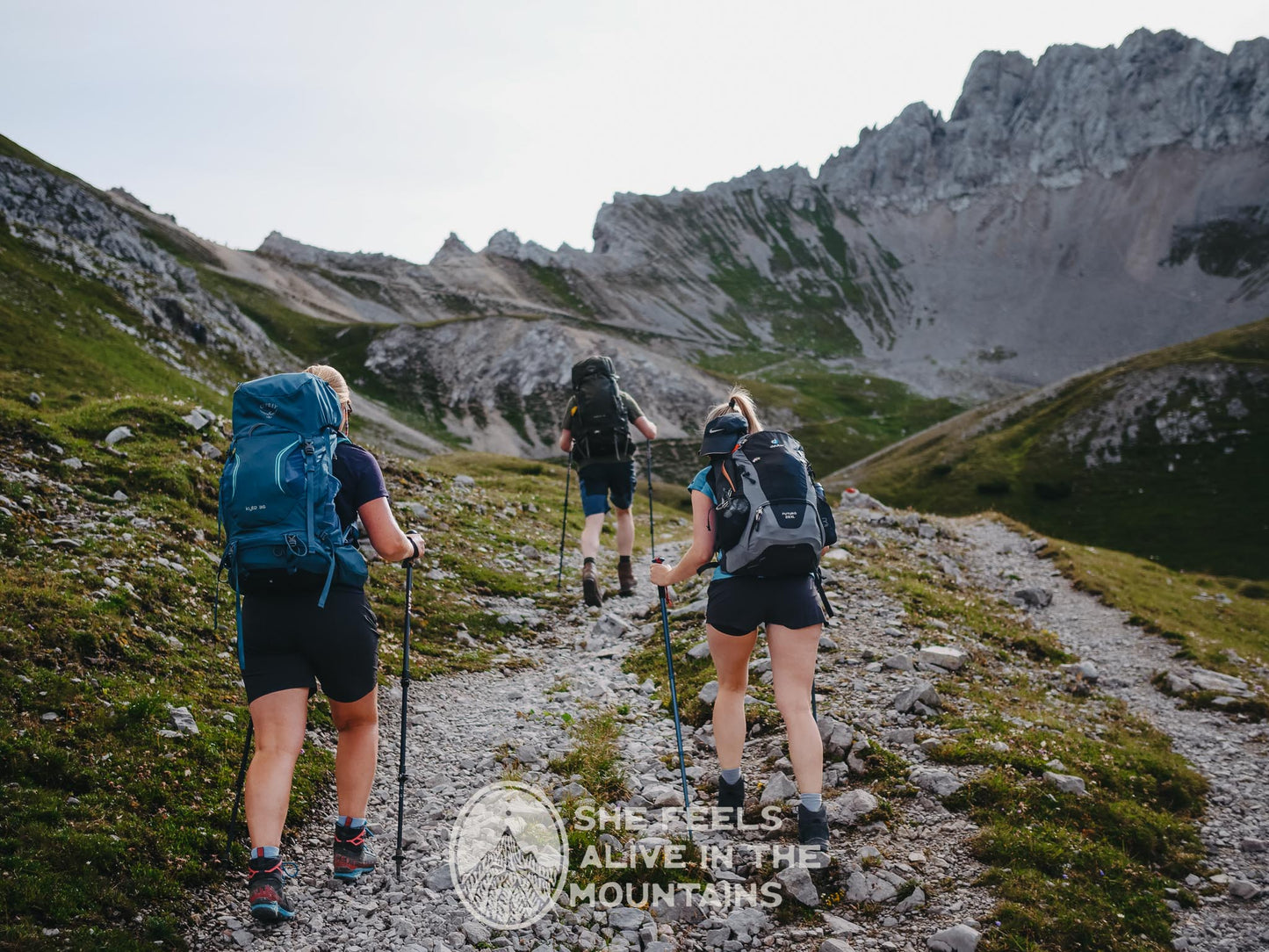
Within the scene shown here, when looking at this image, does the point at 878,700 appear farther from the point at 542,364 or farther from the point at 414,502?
the point at 542,364

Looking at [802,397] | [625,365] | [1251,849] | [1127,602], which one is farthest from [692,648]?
[802,397]

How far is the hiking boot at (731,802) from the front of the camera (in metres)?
7.36

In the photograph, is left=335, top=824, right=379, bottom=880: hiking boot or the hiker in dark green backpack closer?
left=335, top=824, right=379, bottom=880: hiking boot

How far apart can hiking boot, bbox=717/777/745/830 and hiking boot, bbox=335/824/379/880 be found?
3352 millimetres

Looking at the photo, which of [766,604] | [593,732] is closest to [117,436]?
[593,732]

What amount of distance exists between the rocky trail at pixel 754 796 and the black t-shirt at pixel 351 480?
3222 millimetres

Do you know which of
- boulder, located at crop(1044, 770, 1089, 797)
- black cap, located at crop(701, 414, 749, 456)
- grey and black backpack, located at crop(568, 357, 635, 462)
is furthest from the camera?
grey and black backpack, located at crop(568, 357, 635, 462)

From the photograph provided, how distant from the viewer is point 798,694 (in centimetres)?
680

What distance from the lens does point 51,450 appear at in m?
13.6

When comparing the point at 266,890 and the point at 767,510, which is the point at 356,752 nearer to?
the point at 266,890

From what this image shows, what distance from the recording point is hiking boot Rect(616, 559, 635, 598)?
1655 centimetres

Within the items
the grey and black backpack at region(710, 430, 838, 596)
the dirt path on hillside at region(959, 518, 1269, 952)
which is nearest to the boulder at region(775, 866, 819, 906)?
the grey and black backpack at region(710, 430, 838, 596)

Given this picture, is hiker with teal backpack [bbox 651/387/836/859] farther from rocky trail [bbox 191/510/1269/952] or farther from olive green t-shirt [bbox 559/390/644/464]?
olive green t-shirt [bbox 559/390/644/464]

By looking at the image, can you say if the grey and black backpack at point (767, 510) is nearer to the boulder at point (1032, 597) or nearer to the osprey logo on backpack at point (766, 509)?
the osprey logo on backpack at point (766, 509)
